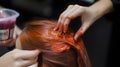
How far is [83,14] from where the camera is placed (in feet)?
4.25

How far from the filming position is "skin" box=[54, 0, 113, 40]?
1.08 metres

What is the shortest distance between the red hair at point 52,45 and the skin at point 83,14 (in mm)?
40

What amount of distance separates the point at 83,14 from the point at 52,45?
0.36 meters

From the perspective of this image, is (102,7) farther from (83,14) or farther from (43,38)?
(43,38)

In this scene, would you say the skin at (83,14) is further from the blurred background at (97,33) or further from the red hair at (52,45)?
the blurred background at (97,33)

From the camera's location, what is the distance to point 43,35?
1014mm

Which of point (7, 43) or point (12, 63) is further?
point (7, 43)

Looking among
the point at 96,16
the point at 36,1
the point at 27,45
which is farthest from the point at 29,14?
the point at 27,45

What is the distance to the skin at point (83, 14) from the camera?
1083 mm

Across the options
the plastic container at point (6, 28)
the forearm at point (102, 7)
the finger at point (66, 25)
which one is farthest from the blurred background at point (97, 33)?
the finger at point (66, 25)

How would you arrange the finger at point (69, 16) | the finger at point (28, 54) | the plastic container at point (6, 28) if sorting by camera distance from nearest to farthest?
the finger at point (28, 54)
the finger at point (69, 16)
the plastic container at point (6, 28)

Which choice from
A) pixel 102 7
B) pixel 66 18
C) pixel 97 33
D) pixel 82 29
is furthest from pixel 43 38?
pixel 97 33

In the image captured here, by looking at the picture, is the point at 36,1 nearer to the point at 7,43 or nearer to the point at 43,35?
the point at 7,43

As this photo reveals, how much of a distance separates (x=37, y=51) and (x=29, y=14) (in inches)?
66.0
